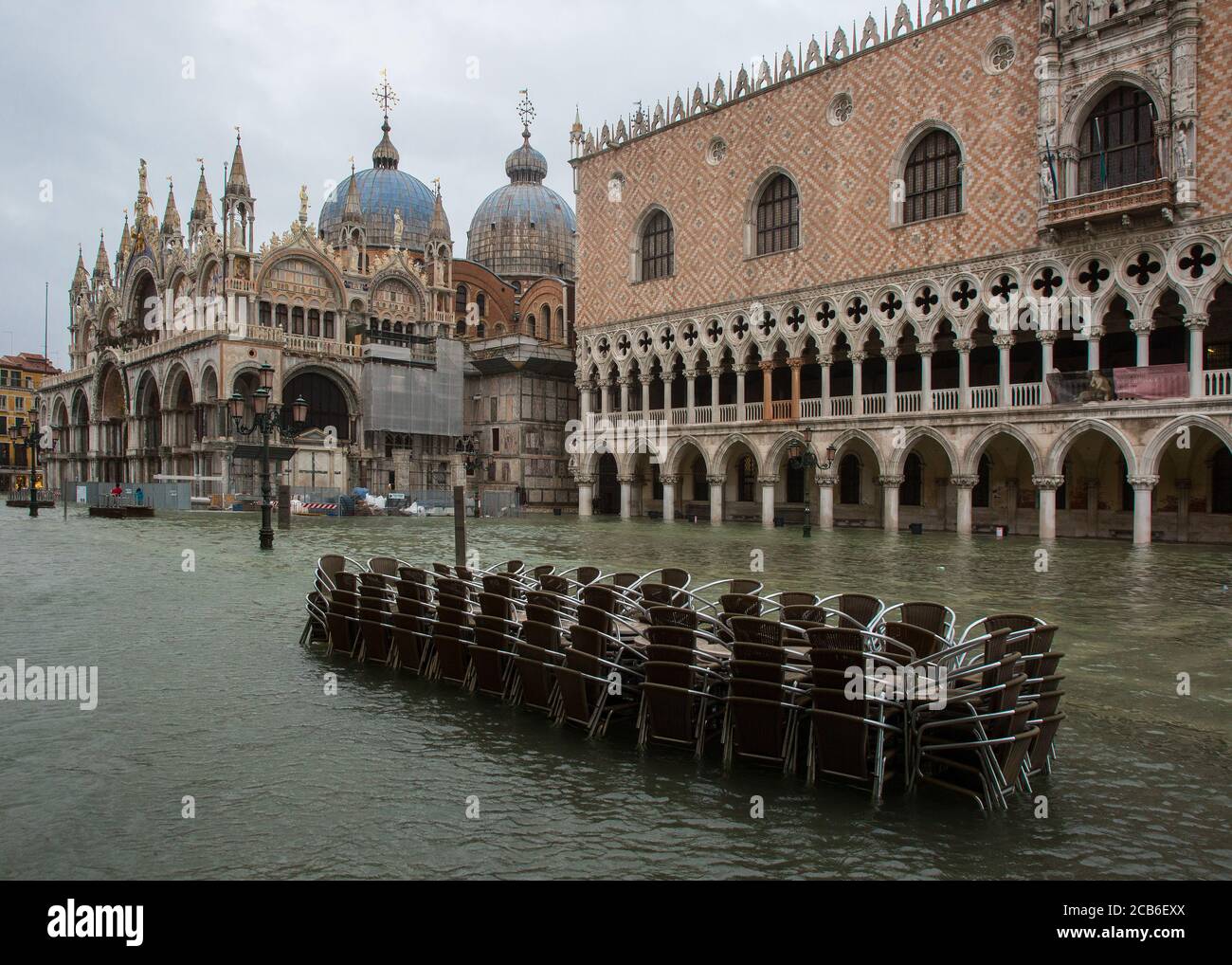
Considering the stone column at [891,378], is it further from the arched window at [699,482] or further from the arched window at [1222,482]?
the arched window at [699,482]

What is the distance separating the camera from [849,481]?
3888cm

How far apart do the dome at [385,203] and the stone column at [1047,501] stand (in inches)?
1763

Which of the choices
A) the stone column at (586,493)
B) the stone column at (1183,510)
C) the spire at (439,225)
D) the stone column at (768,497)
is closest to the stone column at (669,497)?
the stone column at (768,497)

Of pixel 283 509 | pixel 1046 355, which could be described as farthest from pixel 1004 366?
pixel 283 509

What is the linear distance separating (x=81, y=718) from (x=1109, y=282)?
27942 mm

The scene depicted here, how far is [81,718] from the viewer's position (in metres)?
7.81

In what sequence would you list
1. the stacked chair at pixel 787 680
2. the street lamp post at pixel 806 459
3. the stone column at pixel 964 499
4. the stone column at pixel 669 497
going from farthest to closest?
the stone column at pixel 669 497 < the stone column at pixel 964 499 < the street lamp post at pixel 806 459 < the stacked chair at pixel 787 680

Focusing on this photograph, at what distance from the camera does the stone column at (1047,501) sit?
94.7ft

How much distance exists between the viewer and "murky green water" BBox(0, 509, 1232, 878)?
16.8ft

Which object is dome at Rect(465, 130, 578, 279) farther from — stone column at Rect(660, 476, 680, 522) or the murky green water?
the murky green water

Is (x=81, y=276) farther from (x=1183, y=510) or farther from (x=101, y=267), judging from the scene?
(x=1183, y=510)
